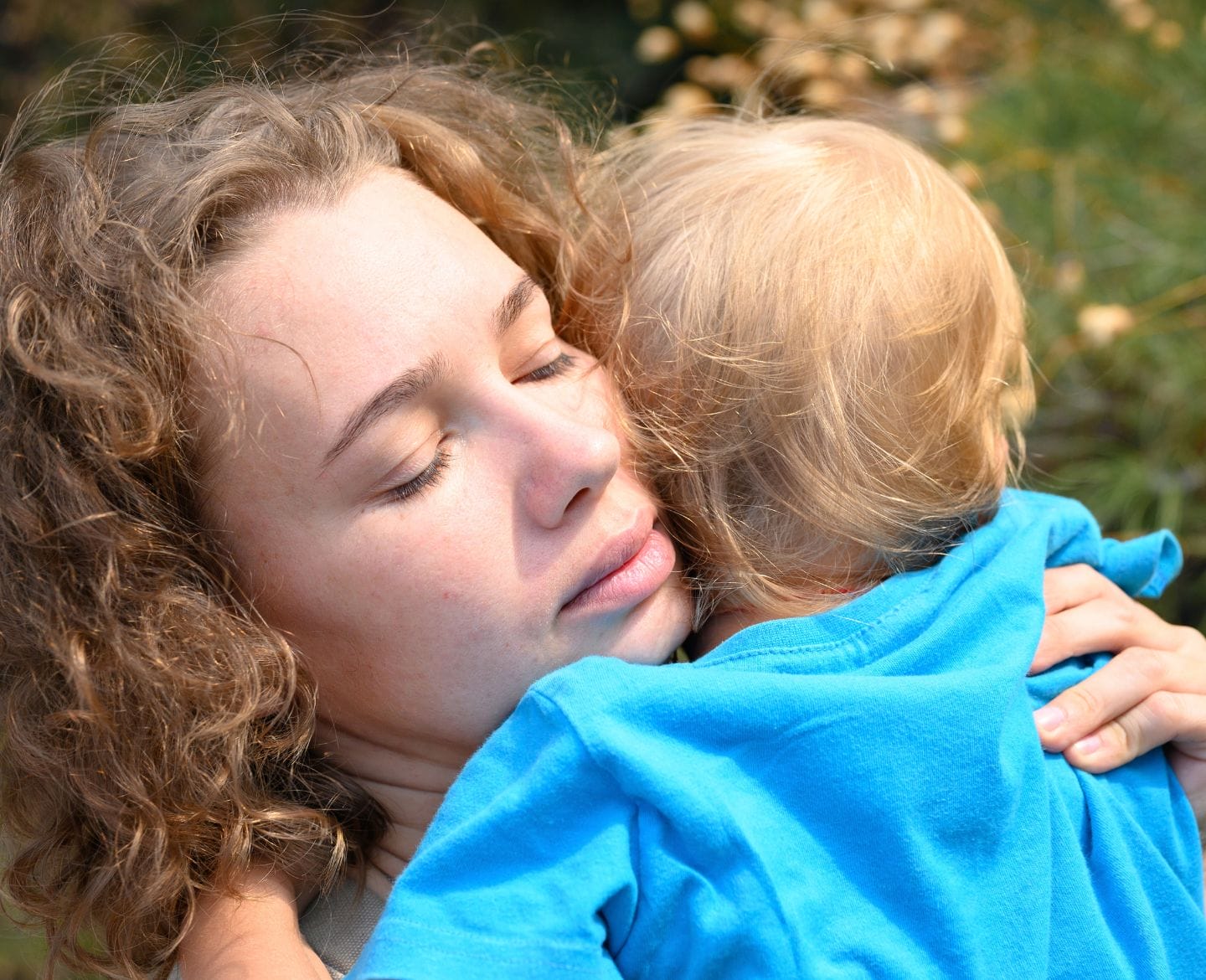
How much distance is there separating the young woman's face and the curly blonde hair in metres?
0.06

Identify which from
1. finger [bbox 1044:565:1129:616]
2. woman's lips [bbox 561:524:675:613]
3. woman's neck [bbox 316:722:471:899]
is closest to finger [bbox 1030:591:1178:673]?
finger [bbox 1044:565:1129:616]

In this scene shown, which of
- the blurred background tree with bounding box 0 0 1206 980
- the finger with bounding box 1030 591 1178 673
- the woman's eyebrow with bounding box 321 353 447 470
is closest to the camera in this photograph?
the woman's eyebrow with bounding box 321 353 447 470

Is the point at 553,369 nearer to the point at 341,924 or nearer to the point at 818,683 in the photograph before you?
the point at 818,683

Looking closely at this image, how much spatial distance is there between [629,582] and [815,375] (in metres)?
0.38

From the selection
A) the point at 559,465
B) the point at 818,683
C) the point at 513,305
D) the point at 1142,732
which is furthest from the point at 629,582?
the point at 1142,732

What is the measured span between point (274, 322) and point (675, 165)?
750 millimetres

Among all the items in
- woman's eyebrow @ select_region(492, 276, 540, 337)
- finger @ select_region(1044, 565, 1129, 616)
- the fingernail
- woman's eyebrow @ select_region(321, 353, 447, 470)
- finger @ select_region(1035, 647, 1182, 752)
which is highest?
woman's eyebrow @ select_region(492, 276, 540, 337)

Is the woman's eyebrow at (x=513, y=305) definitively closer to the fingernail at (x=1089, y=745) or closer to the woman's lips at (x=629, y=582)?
the woman's lips at (x=629, y=582)

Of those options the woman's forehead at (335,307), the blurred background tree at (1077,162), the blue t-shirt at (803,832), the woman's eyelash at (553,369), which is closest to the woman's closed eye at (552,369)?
the woman's eyelash at (553,369)

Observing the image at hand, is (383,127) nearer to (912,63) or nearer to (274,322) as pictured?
(274,322)

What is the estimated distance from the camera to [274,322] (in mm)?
1368

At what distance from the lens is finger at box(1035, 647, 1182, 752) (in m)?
1.50

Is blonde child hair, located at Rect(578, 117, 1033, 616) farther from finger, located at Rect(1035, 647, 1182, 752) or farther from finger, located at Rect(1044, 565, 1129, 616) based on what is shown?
finger, located at Rect(1035, 647, 1182, 752)

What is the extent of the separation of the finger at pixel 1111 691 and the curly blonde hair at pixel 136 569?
0.95 meters
